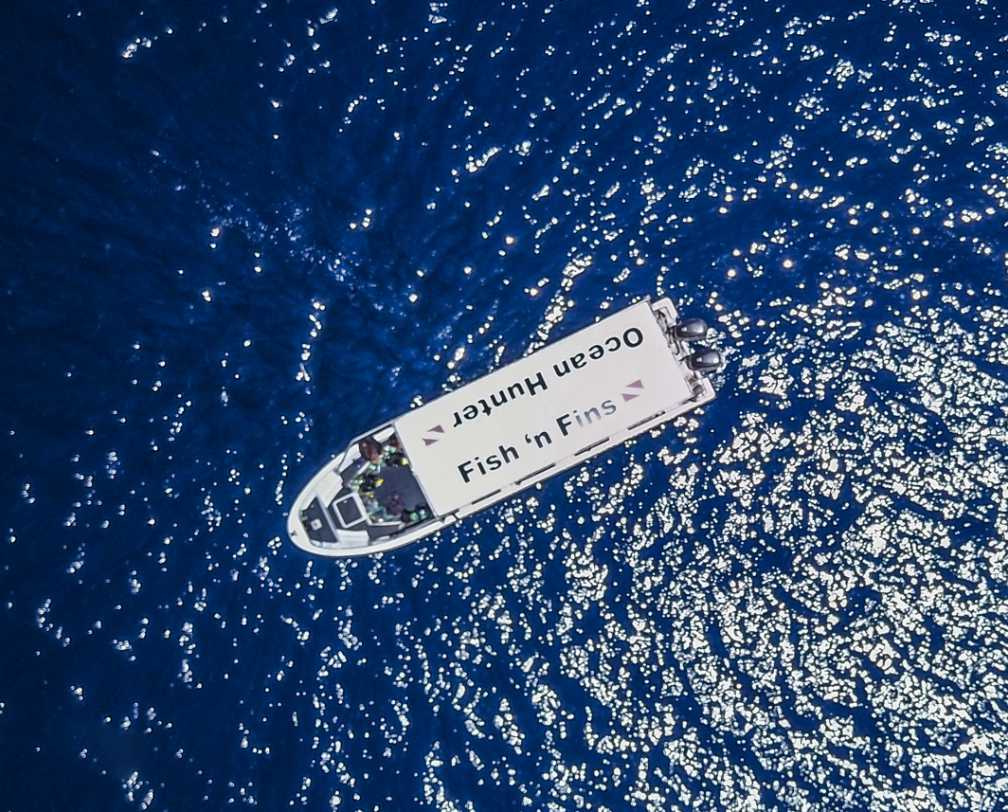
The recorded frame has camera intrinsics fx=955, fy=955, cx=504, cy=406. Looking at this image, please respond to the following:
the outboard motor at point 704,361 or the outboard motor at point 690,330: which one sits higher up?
the outboard motor at point 690,330

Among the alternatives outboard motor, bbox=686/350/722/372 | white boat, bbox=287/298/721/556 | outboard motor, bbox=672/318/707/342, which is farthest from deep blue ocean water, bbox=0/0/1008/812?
outboard motor, bbox=672/318/707/342

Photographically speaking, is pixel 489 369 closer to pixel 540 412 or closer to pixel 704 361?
pixel 540 412

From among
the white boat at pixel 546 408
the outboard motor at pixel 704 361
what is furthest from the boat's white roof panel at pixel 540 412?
the outboard motor at pixel 704 361

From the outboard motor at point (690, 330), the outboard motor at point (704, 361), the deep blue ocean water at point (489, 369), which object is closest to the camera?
the outboard motor at point (690, 330)

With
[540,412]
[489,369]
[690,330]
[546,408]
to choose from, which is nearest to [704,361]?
[690,330]

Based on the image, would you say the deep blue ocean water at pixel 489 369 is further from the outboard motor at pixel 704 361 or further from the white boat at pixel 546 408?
the white boat at pixel 546 408

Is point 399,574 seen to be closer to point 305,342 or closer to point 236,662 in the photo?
Answer: point 236,662
